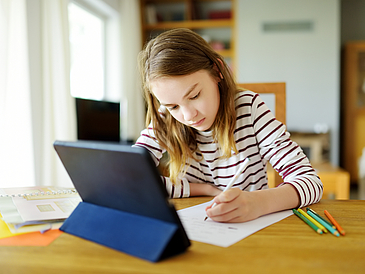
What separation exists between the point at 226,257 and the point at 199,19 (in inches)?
156

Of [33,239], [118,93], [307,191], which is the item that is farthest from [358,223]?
[118,93]

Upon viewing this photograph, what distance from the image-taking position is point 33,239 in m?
0.58

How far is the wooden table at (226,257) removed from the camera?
453mm

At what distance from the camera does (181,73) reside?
0.82 meters

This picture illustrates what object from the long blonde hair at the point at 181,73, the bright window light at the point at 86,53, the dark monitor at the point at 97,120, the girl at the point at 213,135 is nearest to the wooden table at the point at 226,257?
the girl at the point at 213,135

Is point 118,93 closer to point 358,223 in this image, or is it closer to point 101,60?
point 101,60

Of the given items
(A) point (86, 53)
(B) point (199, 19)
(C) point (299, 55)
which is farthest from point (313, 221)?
(B) point (199, 19)

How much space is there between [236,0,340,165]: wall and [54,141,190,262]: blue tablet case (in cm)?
329

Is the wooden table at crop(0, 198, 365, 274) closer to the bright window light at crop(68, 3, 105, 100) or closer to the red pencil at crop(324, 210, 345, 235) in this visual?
the red pencil at crop(324, 210, 345, 235)

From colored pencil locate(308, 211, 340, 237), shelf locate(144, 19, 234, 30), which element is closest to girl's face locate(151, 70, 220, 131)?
colored pencil locate(308, 211, 340, 237)

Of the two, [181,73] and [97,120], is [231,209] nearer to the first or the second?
[181,73]

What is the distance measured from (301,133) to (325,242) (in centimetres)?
335

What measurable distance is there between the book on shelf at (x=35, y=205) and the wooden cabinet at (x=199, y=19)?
3202 millimetres

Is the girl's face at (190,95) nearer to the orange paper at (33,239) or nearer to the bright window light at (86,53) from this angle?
the orange paper at (33,239)
